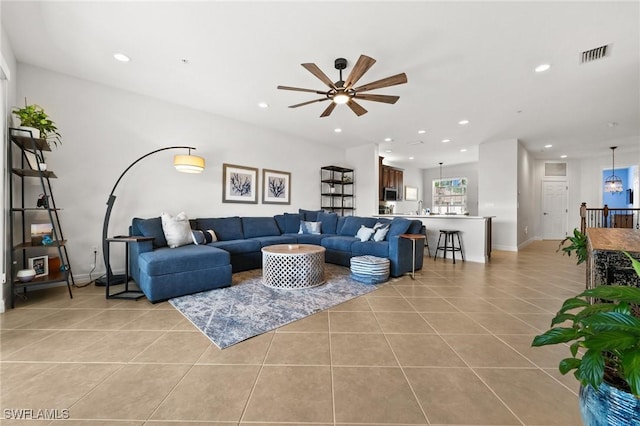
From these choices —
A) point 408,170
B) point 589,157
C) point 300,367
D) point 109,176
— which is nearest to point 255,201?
point 109,176

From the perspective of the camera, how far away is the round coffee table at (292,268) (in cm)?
324

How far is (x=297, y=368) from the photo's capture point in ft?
5.42

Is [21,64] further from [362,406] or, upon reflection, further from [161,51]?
[362,406]

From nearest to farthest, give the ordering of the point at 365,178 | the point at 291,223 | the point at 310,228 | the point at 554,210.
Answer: the point at 310,228, the point at 291,223, the point at 365,178, the point at 554,210

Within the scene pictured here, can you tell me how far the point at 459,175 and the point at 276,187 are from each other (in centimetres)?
765

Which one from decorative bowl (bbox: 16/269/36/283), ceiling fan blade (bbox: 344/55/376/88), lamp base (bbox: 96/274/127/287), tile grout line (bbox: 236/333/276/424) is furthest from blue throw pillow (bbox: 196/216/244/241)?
ceiling fan blade (bbox: 344/55/376/88)

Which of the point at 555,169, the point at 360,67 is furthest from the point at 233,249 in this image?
the point at 555,169

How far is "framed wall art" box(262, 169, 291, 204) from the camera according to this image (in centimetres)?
561

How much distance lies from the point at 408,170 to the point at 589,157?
551cm

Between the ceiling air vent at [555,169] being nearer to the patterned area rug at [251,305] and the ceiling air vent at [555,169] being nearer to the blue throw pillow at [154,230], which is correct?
the patterned area rug at [251,305]

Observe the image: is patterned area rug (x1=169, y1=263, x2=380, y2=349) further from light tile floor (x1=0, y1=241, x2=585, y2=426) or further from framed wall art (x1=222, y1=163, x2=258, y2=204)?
framed wall art (x1=222, y1=163, x2=258, y2=204)

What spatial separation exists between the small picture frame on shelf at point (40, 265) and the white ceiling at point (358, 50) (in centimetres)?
239

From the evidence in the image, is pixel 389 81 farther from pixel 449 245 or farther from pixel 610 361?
pixel 449 245

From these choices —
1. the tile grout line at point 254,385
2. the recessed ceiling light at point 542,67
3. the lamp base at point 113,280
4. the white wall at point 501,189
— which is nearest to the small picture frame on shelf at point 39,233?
the lamp base at point 113,280
